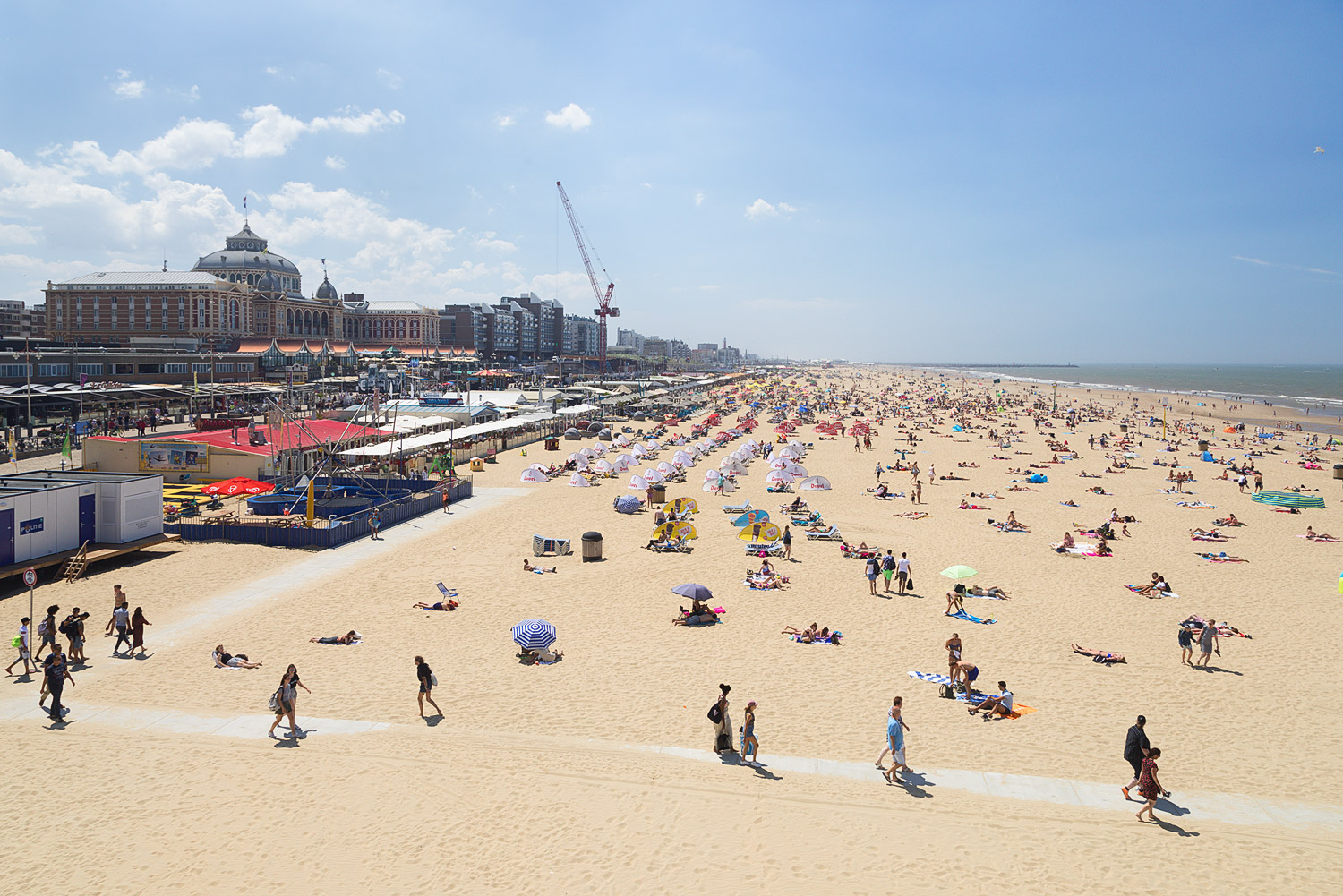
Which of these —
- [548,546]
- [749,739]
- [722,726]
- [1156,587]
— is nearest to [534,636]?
[722,726]

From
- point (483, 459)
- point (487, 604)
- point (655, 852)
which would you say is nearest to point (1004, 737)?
point (655, 852)

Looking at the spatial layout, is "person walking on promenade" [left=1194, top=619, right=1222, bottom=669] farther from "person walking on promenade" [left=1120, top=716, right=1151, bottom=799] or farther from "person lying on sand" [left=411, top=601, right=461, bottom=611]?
"person lying on sand" [left=411, top=601, right=461, bottom=611]

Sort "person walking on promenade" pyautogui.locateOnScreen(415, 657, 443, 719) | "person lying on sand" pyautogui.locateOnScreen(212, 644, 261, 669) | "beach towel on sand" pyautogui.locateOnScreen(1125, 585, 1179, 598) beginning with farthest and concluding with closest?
"beach towel on sand" pyautogui.locateOnScreen(1125, 585, 1179, 598) < "person lying on sand" pyautogui.locateOnScreen(212, 644, 261, 669) < "person walking on promenade" pyautogui.locateOnScreen(415, 657, 443, 719)

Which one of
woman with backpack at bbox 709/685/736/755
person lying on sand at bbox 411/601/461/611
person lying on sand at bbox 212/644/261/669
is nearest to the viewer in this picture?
woman with backpack at bbox 709/685/736/755

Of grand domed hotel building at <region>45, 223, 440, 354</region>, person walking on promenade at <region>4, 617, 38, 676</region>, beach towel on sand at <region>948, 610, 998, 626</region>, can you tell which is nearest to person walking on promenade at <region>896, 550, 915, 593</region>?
beach towel on sand at <region>948, 610, 998, 626</region>

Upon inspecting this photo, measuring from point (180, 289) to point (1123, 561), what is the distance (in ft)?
323

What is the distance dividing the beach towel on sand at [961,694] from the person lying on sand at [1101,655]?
9.29ft

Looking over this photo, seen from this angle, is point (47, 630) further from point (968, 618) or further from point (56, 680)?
point (968, 618)

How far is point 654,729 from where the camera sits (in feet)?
35.7

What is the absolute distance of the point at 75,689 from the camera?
11.8 m

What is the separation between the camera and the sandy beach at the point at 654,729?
7.92m

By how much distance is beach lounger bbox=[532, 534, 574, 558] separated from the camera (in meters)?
21.0

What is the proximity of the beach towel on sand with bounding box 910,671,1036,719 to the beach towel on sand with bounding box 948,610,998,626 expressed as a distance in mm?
3322

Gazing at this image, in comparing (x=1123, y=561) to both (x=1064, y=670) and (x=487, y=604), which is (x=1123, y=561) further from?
(x=487, y=604)
